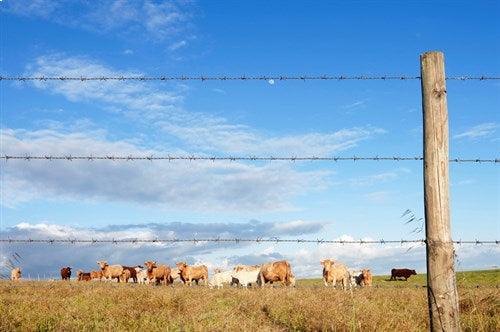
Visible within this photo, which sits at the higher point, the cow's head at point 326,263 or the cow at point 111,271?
the cow's head at point 326,263

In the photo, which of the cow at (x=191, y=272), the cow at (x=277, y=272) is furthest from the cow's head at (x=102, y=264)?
the cow at (x=277, y=272)

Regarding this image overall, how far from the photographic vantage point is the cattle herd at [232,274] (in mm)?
30406

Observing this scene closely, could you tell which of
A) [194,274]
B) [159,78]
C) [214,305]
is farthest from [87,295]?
[194,274]

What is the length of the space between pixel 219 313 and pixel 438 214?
4229mm

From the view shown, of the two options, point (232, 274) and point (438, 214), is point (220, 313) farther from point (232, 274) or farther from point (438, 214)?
point (232, 274)

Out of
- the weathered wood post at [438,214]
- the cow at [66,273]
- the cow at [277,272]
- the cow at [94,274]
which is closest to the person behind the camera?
the weathered wood post at [438,214]

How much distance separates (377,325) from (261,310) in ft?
9.58

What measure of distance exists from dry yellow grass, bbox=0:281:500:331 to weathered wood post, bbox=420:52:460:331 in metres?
1.38

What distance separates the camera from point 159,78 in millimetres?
→ 9516

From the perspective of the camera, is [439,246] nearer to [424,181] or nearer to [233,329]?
[424,181]

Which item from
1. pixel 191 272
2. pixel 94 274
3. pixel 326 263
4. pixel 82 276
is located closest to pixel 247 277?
pixel 326 263

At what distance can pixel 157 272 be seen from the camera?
41.4 metres

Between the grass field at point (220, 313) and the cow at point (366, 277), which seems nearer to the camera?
the grass field at point (220, 313)

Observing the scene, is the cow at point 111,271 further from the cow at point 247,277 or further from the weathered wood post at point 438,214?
the weathered wood post at point 438,214
